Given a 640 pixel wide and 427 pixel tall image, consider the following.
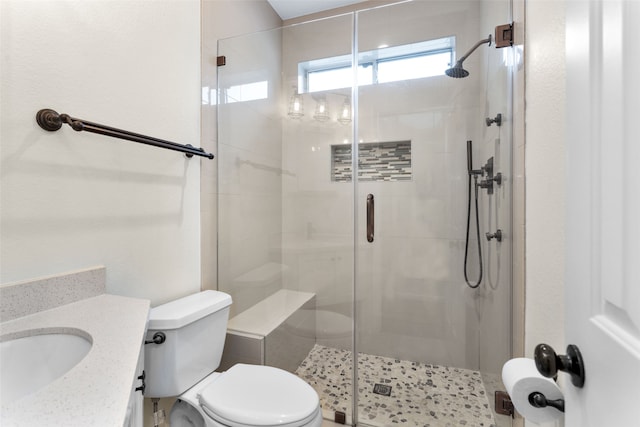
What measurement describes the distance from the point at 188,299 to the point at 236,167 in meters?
0.87

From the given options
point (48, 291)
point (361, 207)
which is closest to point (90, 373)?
point (48, 291)

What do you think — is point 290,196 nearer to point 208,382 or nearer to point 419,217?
point 419,217

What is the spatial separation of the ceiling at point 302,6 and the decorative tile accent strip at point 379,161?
1.24 metres

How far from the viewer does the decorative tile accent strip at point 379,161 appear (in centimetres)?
181

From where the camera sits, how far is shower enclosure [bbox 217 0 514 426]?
168cm

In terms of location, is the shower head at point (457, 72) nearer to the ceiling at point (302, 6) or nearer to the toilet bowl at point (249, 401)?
the ceiling at point (302, 6)

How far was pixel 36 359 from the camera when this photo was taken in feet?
2.36

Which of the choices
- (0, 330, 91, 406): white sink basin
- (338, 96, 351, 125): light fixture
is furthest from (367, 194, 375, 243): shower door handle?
(0, 330, 91, 406): white sink basin

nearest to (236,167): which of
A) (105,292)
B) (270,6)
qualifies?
(105,292)

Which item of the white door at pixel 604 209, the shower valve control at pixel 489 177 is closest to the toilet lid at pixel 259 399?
the white door at pixel 604 209

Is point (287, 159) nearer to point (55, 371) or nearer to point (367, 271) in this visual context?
point (367, 271)

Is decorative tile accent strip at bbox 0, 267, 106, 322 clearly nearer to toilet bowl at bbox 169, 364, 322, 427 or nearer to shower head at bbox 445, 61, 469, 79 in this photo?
toilet bowl at bbox 169, 364, 322, 427

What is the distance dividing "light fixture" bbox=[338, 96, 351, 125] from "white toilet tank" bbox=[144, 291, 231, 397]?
127 cm

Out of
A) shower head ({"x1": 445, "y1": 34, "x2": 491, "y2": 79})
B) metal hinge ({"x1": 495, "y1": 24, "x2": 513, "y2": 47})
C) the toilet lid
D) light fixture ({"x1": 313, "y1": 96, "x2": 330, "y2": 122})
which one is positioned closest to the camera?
the toilet lid
